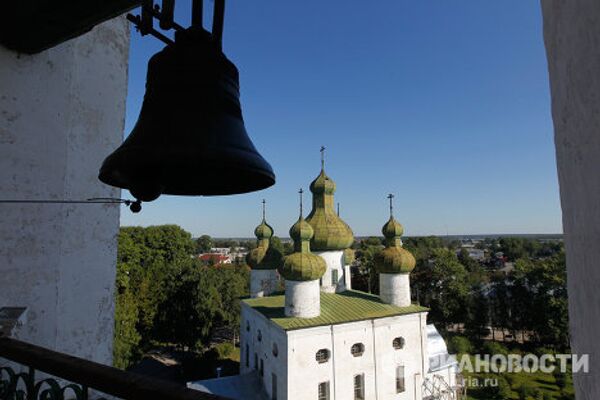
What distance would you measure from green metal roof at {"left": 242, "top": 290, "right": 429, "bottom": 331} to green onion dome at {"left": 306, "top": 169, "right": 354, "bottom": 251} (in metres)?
2.52

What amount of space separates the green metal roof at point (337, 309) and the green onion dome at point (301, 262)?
157 centimetres

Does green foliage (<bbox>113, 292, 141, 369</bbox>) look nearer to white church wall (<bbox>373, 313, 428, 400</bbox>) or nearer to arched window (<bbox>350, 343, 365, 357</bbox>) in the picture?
arched window (<bbox>350, 343, 365, 357</bbox>)

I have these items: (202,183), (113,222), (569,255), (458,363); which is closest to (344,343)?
(458,363)

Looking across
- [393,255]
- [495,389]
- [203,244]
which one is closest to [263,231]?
[393,255]

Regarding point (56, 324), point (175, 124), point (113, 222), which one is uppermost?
point (175, 124)

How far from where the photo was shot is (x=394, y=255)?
16.1m

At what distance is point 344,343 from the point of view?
13.9 m

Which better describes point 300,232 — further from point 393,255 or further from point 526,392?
point 526,392

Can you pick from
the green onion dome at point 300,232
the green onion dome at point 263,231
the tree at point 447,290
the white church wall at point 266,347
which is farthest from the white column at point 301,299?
the tree at point 447,290

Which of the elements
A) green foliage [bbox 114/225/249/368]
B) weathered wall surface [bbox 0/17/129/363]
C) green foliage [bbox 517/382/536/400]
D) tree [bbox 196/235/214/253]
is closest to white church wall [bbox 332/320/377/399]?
green foliage [bbox 517/382/536/400]

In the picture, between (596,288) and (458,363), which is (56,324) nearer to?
(596,288)

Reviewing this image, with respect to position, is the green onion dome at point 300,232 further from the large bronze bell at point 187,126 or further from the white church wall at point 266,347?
the large bronze bell at point 187,126

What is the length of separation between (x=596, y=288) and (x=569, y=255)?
6.9 inches

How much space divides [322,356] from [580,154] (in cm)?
1398
